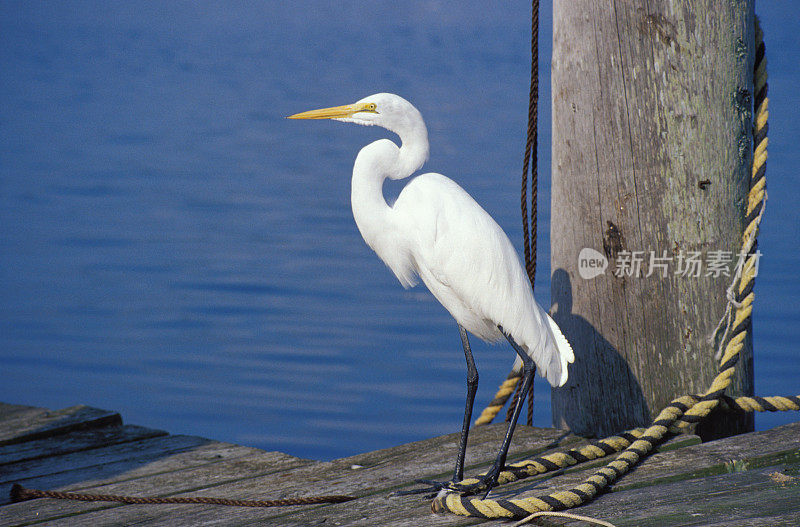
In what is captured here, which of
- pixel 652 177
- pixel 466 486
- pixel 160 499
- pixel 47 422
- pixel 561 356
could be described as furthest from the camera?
pixel 47 422

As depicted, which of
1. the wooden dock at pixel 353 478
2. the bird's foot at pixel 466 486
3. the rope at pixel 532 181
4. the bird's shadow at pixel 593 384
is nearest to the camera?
the wooden dock at pixel 353 478

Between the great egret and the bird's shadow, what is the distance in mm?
333

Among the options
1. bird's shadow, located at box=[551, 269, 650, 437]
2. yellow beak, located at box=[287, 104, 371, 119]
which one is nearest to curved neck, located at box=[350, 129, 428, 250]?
yellow beak, located at box=[287, 104, 371, 119]

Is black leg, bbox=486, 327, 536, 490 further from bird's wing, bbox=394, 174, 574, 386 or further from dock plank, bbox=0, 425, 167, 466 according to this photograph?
dock plank, bbox=0, 425, 167, 466

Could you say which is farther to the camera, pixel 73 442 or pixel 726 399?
pixel 73 442

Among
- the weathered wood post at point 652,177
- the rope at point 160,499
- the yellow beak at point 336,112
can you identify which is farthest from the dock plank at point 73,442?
the weathered wood post at point 652,177

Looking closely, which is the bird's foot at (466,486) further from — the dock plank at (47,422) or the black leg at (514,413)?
the dock plank at (47,422)

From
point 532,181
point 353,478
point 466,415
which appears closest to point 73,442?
point 353,478

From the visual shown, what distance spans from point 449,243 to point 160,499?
1.09 metres

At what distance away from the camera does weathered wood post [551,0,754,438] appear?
2.62 metres

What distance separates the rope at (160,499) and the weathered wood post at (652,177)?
3.47 feet

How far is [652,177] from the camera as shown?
2.64 m

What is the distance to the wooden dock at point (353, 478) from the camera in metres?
2.01

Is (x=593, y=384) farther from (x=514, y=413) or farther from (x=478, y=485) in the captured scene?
(x=478, y=485)
